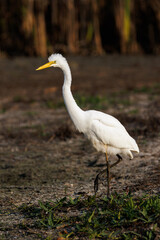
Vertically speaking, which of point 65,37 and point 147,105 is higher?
point 65,37

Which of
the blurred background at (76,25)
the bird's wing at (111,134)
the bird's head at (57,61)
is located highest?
the blurred background at (76,25)

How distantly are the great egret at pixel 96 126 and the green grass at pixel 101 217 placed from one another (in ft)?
1.50

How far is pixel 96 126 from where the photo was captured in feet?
13.8

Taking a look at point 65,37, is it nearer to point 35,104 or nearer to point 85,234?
point 35,104

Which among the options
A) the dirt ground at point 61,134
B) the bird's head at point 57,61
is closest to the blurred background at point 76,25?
the dirt ground at point 61,134

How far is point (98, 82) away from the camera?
10852 mm

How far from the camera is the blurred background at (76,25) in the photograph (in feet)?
41.8

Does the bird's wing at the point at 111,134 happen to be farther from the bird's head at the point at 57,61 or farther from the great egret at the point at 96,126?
the bird's head at the point at 57,61

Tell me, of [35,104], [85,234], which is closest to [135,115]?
[35,104]

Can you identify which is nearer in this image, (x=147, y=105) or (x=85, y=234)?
(x=85, y=234)

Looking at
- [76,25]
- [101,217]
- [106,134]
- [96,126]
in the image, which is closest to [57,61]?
[96,126]

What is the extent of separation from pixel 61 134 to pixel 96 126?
2130 millimetres

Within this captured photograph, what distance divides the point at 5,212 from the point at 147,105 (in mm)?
4808

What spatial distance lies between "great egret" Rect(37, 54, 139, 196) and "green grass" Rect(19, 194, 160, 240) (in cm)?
46
